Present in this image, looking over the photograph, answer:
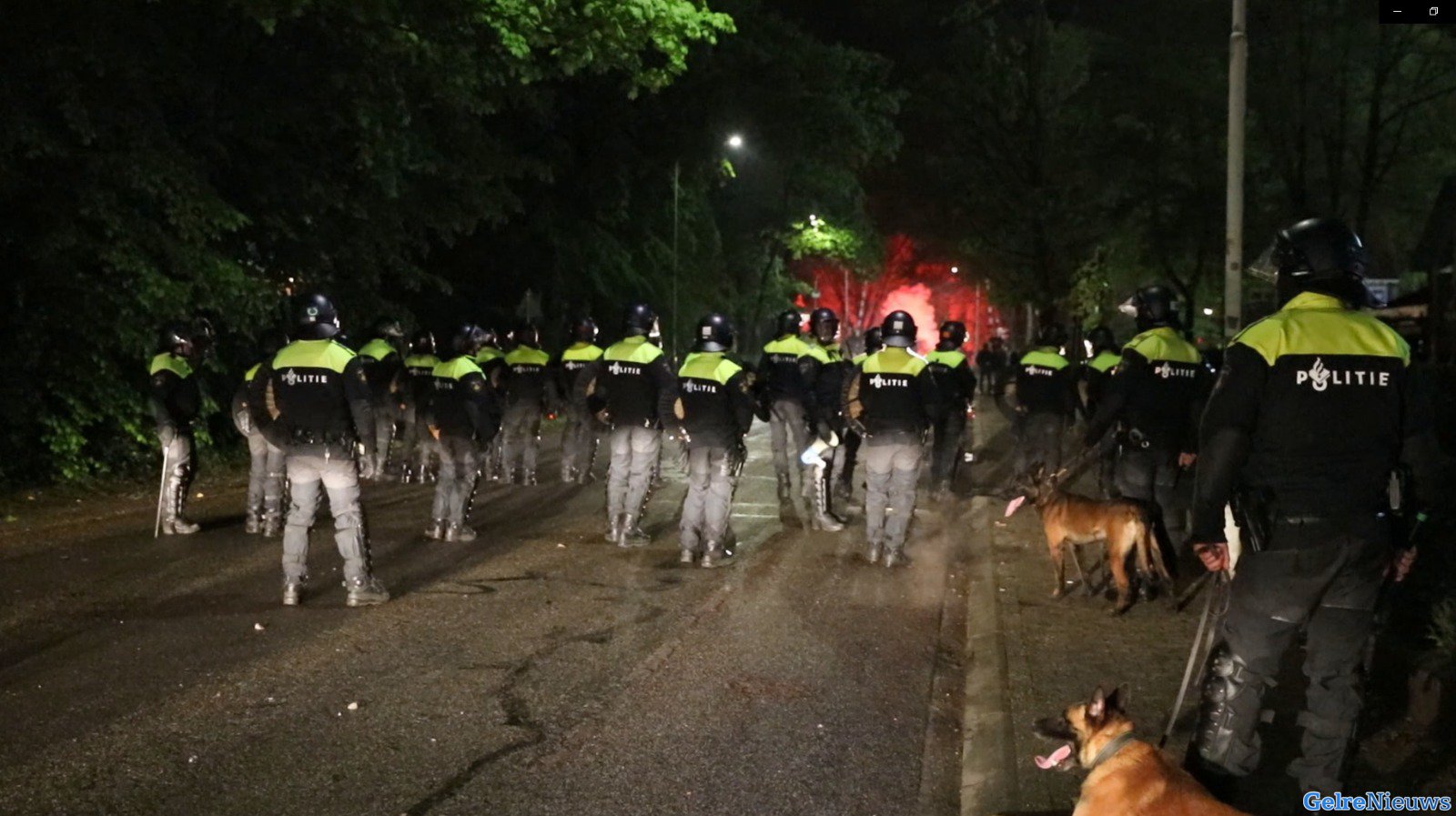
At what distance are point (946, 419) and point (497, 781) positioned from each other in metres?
9.74

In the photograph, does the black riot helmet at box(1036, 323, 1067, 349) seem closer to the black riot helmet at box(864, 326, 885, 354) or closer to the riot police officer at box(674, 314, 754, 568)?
the black riot helmet at box(864, 326, 885, 354)

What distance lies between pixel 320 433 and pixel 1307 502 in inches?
245

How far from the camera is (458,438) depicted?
11.3m

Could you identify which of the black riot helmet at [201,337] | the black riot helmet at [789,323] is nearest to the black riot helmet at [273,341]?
the black riot helmet at [201,337]

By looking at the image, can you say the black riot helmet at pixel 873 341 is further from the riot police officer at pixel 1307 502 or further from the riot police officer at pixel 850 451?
the riot police officer at pixel 1307 502

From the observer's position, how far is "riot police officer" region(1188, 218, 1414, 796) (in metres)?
4.35

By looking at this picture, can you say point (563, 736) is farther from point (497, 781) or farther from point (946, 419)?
point (946, 419)

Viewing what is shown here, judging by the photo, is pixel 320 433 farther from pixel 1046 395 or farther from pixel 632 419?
pixel 1046 395

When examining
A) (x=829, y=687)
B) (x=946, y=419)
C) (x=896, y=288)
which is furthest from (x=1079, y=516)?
(x=896, y=288)

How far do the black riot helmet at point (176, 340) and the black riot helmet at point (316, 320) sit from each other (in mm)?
3496

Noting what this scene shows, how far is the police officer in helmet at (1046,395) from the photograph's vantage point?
13.2 m

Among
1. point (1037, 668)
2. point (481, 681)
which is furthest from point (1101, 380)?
point (481, 681)

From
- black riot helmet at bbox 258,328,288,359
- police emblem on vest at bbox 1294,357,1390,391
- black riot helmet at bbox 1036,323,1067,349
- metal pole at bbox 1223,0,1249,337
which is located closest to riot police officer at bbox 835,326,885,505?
black riot helmet at bbox 1036,323,1067,349

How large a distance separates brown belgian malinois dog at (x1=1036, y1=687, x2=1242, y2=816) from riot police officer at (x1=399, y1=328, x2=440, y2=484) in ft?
34.0
